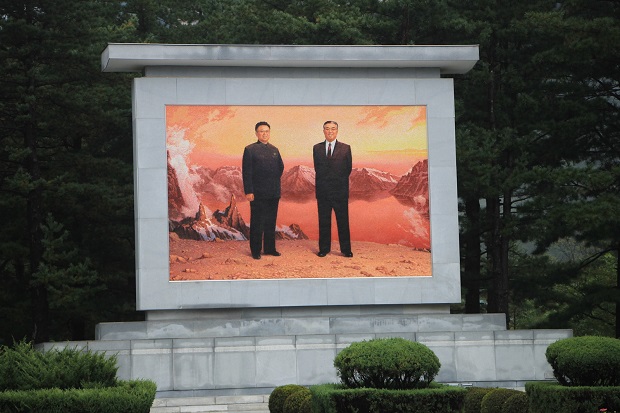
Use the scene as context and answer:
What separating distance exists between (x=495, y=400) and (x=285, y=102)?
11274mm

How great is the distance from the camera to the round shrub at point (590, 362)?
54.2 feet

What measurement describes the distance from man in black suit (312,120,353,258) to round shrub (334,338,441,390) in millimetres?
11310

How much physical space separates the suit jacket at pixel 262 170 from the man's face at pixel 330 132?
122 centimetres

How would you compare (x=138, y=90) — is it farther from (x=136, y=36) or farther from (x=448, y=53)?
(x=136, y=36)

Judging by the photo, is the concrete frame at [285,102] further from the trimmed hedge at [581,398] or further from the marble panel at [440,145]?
the trimmed hedge at [581,398]

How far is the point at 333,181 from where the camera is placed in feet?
92.9

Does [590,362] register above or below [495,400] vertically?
above

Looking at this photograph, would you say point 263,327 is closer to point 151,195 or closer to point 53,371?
point 151,195

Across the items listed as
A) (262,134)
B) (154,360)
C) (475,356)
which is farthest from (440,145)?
(154,360)

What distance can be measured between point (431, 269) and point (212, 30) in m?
14.6

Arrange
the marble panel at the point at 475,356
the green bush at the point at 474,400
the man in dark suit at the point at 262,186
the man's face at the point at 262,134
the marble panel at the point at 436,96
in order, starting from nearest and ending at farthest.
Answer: the green bush at the point at 474,400
the marble panel at the point at 475,356
the man in dark suit at the point at 262,186
the man's face at the point at 262,134
the marble panel at the point at 436,96

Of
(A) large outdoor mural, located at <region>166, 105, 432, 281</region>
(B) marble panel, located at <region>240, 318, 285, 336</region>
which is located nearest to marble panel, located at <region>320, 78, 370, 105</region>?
(A) large outdoor mural, located at <region>166, 105, 432, 281</region>

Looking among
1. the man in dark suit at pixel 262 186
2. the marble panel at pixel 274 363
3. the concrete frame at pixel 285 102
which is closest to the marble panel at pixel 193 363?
the marble panel at pixel 274 363

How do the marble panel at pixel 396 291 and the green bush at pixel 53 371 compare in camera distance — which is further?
the marble panel at pixel 396 291
